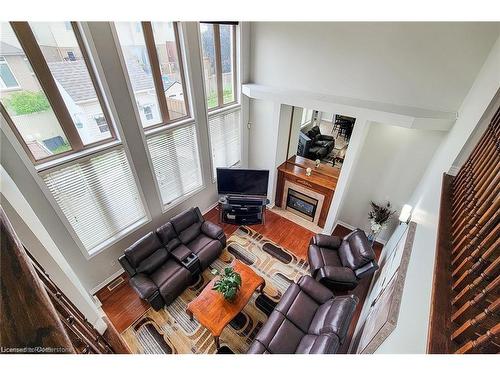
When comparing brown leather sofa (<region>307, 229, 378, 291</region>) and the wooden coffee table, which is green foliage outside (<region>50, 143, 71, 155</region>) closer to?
the wooden coffee table

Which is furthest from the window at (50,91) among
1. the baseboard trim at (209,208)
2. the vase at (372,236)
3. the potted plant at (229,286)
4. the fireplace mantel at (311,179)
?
the vase at (372,236)

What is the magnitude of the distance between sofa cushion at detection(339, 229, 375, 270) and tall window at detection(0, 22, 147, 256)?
153 inches

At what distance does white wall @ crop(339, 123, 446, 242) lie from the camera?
141 inches

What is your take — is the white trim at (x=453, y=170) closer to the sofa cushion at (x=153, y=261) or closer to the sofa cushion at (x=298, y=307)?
the sofa cushion at (x=298, y=307)

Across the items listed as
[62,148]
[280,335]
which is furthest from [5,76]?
[280,335]

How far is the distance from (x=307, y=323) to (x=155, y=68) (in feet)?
14.6

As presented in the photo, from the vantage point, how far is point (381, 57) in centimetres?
316

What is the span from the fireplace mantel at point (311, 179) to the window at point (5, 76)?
4.34 metres

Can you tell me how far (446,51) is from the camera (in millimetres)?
2779

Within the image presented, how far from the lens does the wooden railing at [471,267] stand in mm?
1061

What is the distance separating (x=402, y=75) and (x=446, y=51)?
1.61 feet

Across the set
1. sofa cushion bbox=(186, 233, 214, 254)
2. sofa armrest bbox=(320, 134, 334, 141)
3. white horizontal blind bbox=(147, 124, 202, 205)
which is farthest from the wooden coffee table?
sofa armrest bbox=(320, 134, 334, 141)
